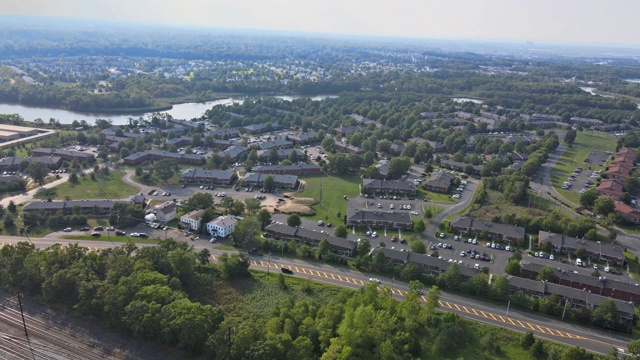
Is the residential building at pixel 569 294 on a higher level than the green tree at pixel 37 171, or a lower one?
lower

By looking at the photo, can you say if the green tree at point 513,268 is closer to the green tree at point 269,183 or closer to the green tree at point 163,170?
the green tree at point 269,183

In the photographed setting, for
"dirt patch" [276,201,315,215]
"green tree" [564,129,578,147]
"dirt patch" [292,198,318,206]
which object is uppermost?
"green tree" [564,129,578,147]

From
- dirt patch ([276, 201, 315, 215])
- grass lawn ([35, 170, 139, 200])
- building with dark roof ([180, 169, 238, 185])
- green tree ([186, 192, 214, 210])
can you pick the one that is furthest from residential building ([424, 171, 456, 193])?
grass lawn ([35, 170, 139, 200])

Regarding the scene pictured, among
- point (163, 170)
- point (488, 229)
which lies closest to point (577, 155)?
point (488, 229)

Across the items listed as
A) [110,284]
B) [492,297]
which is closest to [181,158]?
[110,284]

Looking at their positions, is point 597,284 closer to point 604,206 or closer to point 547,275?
point 547,275

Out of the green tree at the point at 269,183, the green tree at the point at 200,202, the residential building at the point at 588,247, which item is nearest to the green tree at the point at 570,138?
the residential building at the point at 588,247

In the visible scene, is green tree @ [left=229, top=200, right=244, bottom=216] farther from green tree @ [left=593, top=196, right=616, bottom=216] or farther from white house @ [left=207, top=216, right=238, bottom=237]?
green tree @ [left=593, top=196, right=616, bottom=216]
